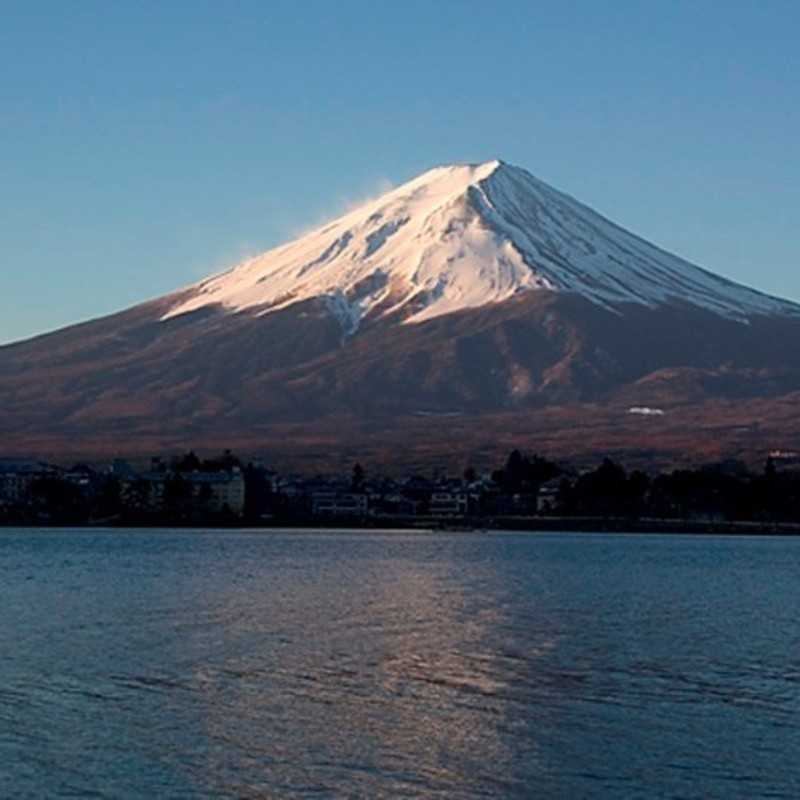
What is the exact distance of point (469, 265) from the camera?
596 feet

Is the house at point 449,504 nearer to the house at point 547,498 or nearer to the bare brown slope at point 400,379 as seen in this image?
the house at point 547,498

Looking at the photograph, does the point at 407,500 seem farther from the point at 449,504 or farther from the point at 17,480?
the point at 17,480

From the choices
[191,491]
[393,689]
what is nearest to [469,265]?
[191,491]

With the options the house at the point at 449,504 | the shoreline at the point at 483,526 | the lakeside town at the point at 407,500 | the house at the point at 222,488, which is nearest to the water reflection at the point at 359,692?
the shoreline at the point at 483,526

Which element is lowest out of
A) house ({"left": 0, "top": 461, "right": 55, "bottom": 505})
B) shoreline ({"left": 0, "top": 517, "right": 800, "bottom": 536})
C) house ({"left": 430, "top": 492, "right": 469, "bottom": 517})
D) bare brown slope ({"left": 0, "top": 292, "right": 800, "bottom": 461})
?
shoreline ({"left": 0, "top": 517, "right": 800, "bottom": 536})

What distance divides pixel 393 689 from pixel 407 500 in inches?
3286

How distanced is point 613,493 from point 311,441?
49.8 metres

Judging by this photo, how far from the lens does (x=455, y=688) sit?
71.7 feet

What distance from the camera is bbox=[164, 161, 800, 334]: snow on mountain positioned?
178625 millimetres

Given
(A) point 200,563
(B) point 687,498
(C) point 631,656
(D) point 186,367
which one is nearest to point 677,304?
(D) point 186,367

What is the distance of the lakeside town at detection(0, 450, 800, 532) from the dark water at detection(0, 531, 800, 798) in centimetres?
4885

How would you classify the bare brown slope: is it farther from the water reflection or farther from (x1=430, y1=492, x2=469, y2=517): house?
the water reflection

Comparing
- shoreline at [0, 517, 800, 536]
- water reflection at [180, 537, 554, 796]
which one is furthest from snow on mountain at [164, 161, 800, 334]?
water reflection at [180, 537, 554, 796]

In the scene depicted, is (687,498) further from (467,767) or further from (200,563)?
(467,767)
